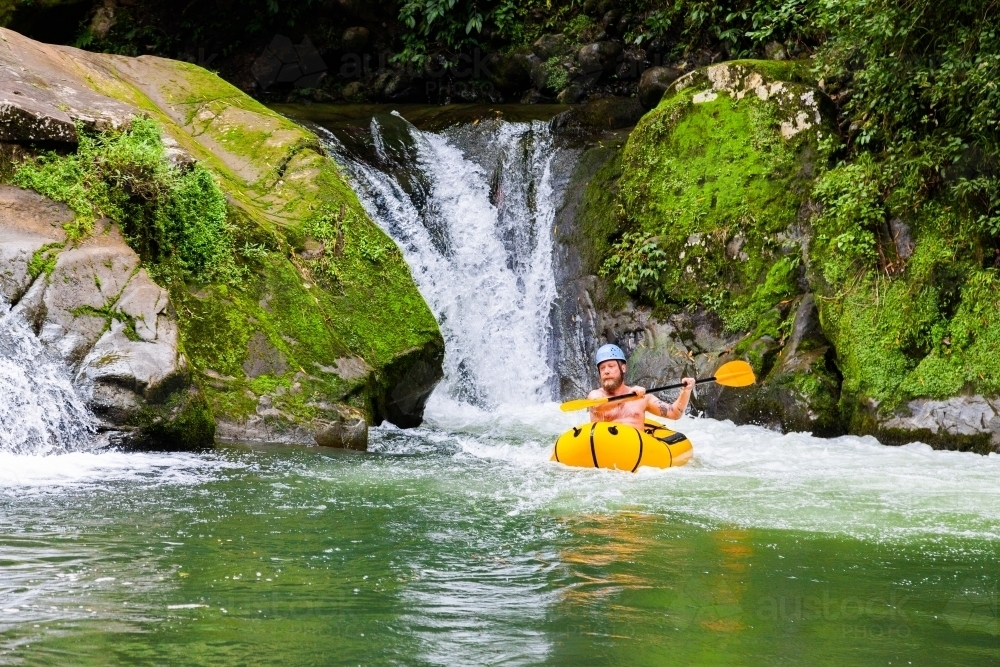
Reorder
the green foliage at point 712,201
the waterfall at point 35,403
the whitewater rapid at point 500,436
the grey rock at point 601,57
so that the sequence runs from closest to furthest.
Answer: the whitewater rapid at point 500,436 < the waterfall at point 35,403 < the green foliage at point 712,201 < the grey rock at point 601,57

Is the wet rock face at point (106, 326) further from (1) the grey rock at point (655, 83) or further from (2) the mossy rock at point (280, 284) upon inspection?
(1) the grey rock at point (655, 83)

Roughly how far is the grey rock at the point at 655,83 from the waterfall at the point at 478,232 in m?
1.57

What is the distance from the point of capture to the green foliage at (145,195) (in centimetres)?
810

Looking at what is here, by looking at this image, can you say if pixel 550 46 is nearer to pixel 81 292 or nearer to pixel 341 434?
pixel 341 434

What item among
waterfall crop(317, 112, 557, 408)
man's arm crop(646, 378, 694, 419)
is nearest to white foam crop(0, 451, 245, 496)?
man's arm crop(646, 378, 694, 419)

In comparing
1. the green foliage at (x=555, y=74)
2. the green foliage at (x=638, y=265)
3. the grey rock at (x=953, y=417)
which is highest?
the green foliage at (x=555, y=74)

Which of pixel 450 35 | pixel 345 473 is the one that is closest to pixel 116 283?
pixel 345 473

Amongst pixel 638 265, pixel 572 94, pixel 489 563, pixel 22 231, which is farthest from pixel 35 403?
pixel 572 94

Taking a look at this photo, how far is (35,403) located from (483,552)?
377 cm

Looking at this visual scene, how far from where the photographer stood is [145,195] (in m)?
8.56

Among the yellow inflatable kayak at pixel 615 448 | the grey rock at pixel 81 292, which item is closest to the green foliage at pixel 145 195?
the grey rock at pixel 81 292

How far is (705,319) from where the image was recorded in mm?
10461

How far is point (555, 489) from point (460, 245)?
5.81 m

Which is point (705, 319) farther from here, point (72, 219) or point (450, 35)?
point (450, 35)
